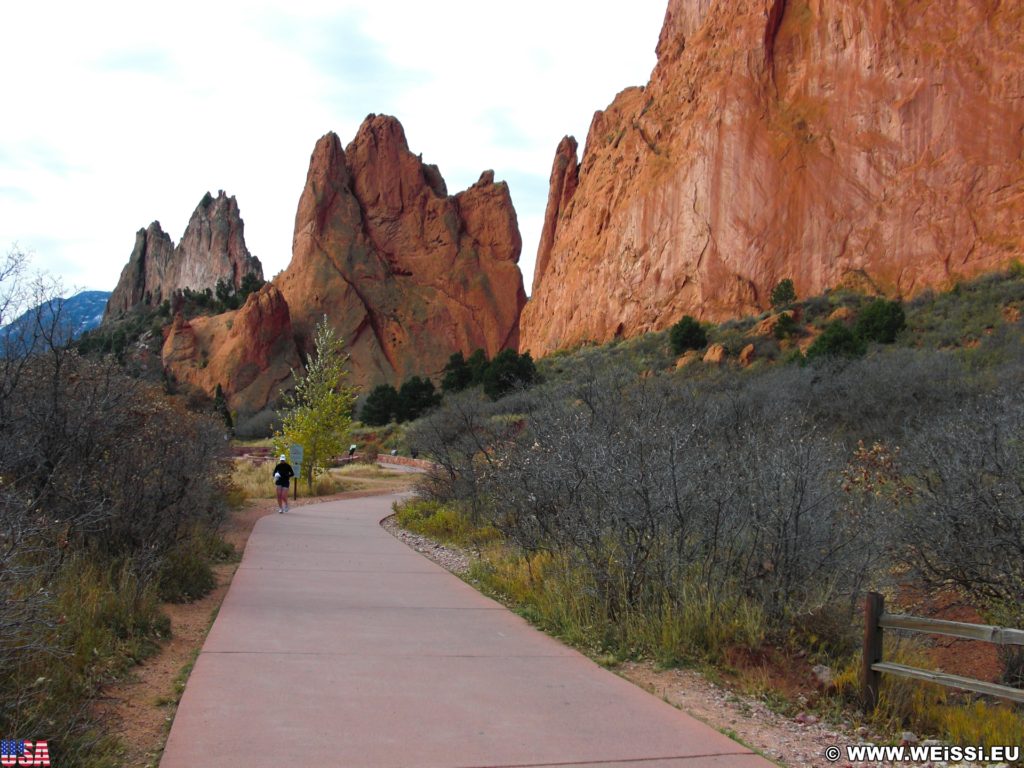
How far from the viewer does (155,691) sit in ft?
17.4

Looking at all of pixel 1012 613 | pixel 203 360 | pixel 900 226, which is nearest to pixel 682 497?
pixel 1012 613

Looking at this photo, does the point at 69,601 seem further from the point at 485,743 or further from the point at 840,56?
the point at 840,56

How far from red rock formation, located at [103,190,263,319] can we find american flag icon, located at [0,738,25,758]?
11491cm

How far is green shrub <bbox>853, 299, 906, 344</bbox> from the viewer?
35.7 m

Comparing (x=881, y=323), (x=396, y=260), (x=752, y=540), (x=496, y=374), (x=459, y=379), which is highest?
(x=396, y=260)

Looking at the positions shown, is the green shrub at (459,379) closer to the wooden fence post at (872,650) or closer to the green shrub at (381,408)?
the green shrub at (381,408)

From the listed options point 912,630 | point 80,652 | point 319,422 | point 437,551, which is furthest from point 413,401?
point 912,630

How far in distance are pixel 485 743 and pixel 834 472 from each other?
4.99 m

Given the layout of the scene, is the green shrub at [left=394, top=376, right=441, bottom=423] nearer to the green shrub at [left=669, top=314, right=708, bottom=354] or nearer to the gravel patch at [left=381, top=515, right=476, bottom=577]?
the green shrub at [left=669, top=314, right=708, bottom=354]

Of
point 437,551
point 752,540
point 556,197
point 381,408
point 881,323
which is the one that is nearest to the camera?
point 752,540

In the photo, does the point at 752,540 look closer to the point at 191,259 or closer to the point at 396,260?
the point at 396,260

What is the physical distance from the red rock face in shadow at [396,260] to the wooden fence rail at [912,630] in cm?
7663

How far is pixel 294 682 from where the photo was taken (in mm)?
5336

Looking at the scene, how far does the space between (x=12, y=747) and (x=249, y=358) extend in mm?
75791
